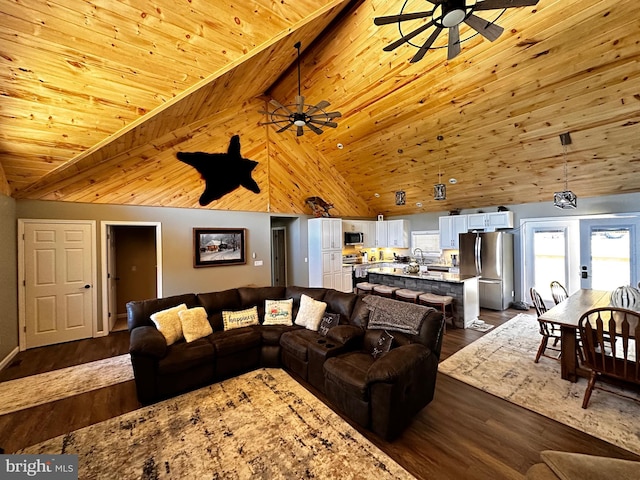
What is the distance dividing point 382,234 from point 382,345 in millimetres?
6252

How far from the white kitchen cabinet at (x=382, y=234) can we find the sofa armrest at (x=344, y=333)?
5.83 metres

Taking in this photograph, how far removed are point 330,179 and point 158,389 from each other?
6.11 m

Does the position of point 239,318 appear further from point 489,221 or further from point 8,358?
point 489,221

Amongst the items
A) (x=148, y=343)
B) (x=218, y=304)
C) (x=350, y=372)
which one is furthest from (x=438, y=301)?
(x=148, y=343)

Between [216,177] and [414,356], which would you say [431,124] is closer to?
[414,356]

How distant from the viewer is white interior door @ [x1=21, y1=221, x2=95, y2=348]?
4301mm

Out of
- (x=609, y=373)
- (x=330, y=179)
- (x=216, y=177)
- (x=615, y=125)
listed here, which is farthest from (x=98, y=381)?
(x=615, y=125)

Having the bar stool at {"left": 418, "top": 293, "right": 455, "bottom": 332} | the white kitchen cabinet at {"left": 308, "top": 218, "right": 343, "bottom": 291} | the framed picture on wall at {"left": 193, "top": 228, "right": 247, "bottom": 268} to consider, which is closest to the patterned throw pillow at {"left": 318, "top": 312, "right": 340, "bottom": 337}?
the bar stool at {"left": 418, "top": 293, "right": 455, "bottom": 332}

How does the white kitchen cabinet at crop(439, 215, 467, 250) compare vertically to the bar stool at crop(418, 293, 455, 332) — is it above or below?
above

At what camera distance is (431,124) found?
4.80 metres

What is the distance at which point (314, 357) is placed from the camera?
298 cm

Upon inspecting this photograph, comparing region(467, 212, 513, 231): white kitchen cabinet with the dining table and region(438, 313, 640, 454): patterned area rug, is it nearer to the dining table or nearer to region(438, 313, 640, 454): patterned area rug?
region(438, 313, 640, 454): patterned area rug

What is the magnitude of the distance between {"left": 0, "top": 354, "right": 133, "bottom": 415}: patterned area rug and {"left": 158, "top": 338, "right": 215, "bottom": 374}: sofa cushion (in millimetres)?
948

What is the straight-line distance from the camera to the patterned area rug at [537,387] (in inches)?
91.7
